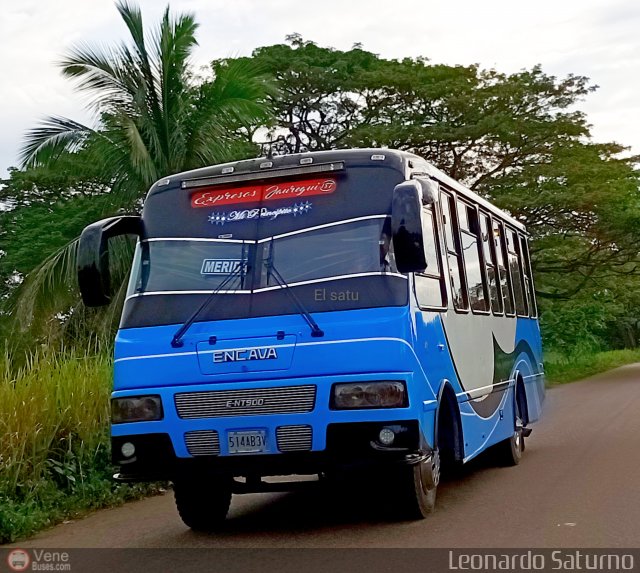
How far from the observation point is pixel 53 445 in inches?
361

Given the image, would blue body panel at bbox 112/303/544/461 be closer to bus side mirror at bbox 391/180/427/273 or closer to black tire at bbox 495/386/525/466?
bus side mirror at bbox 391/180/427/273

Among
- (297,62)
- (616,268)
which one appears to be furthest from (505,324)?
(616,268)

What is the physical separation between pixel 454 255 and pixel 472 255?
0.88m

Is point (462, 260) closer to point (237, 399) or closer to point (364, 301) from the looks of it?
point (364, 301)

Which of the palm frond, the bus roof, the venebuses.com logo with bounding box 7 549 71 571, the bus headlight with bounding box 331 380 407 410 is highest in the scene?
the palm frond

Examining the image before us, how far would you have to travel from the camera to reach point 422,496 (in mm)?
7086

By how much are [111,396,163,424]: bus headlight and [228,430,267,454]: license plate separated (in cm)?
56

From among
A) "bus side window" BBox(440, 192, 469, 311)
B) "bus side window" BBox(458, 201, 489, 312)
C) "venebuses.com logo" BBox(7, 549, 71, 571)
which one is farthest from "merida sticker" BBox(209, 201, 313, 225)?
"venebuses.com logo" BBox(7, 549, 71, 571)

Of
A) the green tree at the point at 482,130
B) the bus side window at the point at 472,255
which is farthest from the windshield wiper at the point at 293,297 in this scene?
the green tree at the point at 482,130

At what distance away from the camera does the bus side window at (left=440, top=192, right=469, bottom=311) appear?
8.16m

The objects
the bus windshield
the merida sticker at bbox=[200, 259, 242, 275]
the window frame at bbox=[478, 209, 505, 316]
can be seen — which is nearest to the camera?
the bus windshield

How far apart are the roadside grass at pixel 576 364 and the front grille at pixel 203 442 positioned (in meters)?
21.2

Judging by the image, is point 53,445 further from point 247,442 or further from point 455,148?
point 455,148

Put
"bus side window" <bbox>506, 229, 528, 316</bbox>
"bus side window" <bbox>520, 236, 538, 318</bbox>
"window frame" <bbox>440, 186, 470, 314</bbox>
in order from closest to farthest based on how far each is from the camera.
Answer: "window frame" <bbox>440, 186, 470, 314</bbox>, "bus side window" <bbox>506, 229, 528, 316</bbox>, "bus side window" <bbox>520, 236, 538, 318</bbox>
